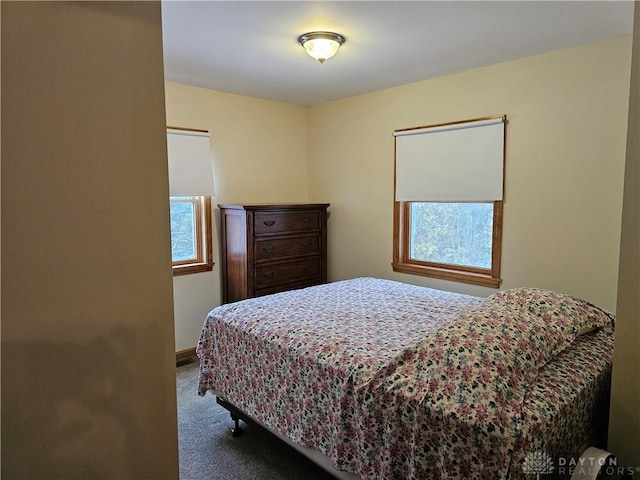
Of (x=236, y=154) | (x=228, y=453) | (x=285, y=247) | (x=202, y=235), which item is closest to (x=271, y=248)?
(x=285, y=247)

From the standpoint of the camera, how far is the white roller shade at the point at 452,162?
3.17 m

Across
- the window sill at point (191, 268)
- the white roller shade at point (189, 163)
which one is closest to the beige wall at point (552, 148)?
the white roller shade at point (189, 163)

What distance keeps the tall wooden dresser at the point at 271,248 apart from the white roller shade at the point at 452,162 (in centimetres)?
95

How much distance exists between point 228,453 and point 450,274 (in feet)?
7.09

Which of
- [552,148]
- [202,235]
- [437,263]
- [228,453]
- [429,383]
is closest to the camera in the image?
[429,383]

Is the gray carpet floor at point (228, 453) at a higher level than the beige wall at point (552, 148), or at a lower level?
lower

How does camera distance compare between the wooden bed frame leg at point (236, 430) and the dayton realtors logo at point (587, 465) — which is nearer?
the dayton realtors logo at point (587, 465)

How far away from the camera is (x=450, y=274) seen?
3.53 meters

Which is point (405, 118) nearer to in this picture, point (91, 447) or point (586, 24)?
point (586, 24)

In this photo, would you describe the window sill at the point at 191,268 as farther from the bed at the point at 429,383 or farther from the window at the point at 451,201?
the window at the point at 451,201

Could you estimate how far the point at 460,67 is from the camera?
321cm

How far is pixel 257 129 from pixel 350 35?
74.3 inches

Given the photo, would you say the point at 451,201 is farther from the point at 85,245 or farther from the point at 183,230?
the point at 85,245

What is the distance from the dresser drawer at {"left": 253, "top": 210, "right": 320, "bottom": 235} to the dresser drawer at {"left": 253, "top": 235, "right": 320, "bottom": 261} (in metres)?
0.08
